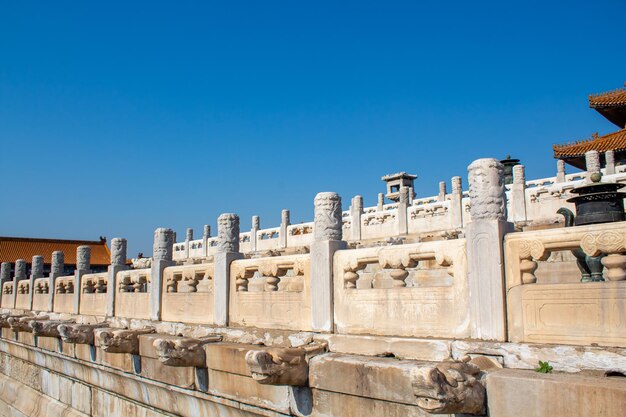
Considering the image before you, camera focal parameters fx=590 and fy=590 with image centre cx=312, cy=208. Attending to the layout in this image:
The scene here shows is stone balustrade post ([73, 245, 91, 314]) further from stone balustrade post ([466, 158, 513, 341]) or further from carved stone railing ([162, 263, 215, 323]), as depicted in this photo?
stone balustrade post ([466, 158, 513, 341])

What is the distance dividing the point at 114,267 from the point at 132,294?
0.91 m

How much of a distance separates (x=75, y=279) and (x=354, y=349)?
8.95 meters

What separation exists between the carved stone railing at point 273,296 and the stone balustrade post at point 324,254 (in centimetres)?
16

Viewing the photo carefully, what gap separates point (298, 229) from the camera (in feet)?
65.9

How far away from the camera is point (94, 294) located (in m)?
12.0

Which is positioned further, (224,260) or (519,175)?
(519,175)

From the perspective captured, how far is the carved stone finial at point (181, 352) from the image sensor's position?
6676 millimetres

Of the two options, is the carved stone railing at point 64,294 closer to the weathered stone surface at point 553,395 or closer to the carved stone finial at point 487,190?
the carved stone finial at point 487,190

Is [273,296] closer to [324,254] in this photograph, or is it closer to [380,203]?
[324,254]

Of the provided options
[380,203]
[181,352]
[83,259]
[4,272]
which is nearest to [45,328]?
[83,259]

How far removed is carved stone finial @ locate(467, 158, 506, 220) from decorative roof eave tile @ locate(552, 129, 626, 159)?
1932 centimetres

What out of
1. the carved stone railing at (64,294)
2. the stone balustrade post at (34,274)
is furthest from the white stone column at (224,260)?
the stone balustrade post at (34,274)

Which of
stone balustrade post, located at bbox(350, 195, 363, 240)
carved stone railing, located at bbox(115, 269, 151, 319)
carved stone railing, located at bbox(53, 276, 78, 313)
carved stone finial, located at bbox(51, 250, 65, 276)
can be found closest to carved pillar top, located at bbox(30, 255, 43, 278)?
carved stone finial, located at bbox(51, 250, 65, 276)

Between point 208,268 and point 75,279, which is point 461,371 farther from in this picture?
point 75,279
